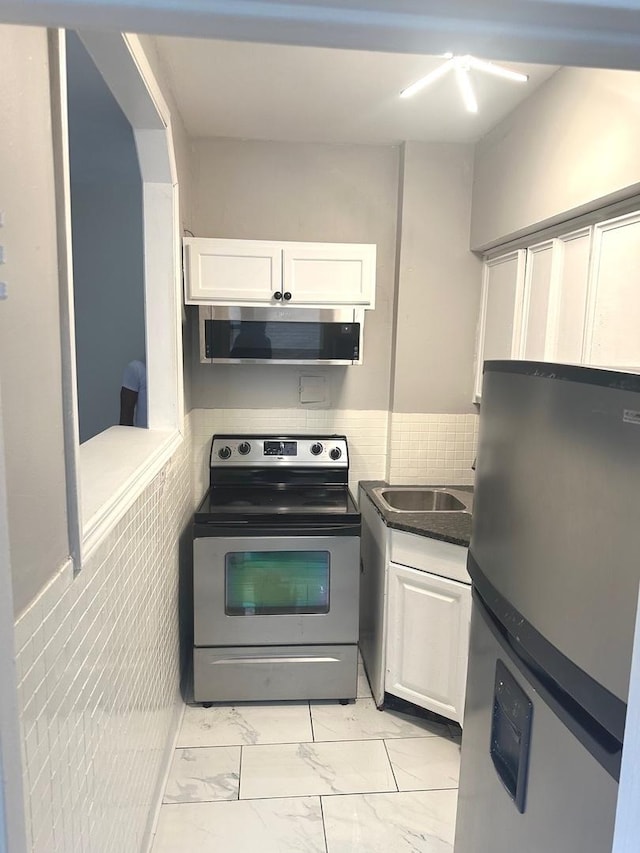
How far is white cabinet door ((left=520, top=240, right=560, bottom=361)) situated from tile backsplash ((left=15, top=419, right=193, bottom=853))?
1445 millimetres

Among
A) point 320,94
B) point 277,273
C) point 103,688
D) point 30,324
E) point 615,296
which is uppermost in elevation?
point 320,94

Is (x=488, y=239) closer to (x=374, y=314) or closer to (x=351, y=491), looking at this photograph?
(x=374, y=314)

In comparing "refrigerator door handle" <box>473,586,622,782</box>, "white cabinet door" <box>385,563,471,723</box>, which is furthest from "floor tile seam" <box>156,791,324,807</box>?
"refrigerator door handle" <box>473,586,622,782</box>

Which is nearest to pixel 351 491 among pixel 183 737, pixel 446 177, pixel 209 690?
pixel 209 690

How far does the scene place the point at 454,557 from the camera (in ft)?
7.14

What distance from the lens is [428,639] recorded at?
7.52 ft

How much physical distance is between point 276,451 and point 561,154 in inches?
67.6

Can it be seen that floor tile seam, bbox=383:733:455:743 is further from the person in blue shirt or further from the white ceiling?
the white ceiling

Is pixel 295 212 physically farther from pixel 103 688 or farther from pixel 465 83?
pixel 103 688

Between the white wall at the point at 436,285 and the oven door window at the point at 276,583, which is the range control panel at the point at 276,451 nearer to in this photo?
the white wall at the point at 436,285

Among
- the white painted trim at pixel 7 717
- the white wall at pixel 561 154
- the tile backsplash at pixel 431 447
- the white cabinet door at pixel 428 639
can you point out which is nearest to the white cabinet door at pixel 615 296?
the white wall at pixel 561 154

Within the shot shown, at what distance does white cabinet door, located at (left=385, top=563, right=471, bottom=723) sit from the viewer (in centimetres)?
221

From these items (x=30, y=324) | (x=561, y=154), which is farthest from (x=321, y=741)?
(x=561, y=154)

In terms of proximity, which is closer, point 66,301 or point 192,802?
point 66,301
